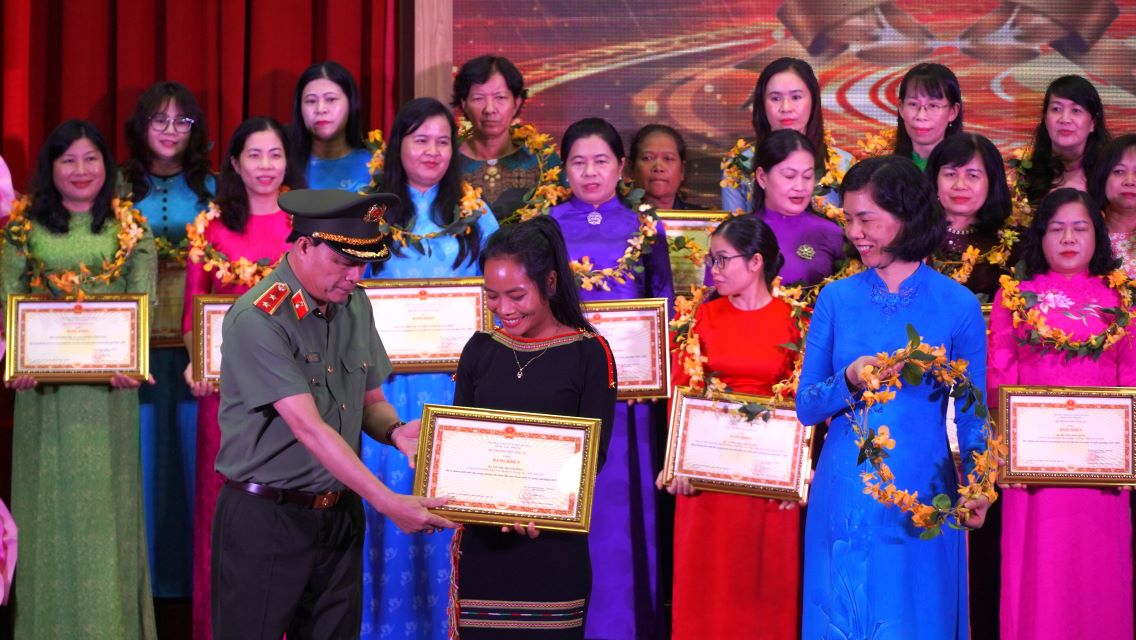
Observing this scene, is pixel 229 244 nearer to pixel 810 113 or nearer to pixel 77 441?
pixel 77 441

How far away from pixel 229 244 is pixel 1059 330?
3.08m

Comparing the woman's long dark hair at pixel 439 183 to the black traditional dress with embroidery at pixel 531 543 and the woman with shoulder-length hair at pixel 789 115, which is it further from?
the black traditional dress with embroidery at pixel 531 543

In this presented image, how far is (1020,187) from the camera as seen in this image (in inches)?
210

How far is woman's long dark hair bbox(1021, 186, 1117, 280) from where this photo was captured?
4621 millimetres

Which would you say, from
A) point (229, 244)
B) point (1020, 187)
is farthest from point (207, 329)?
point (1020, 187)

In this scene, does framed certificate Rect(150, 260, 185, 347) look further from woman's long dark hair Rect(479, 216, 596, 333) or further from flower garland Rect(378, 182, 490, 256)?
woman's long dark hair Rect(479, 216, 596, 333)

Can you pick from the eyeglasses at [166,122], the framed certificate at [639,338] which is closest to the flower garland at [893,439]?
the framed certificate at [639,338]

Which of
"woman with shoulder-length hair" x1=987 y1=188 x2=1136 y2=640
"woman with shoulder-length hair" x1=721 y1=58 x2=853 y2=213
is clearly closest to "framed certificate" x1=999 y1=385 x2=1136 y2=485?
"woman with shoulder-length hair" x1=987 y1=188 x2=1136 y2=640

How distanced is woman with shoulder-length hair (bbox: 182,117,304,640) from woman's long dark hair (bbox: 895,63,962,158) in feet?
8.15

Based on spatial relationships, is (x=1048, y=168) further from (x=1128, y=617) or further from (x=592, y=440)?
(x=592, y=440)

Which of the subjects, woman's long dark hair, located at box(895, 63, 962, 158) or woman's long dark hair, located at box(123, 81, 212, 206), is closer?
woman's long dark hair, located at box(895, 63, 962, 158)

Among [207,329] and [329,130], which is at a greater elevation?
[329,130]

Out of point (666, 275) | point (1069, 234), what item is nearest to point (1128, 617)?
point (1069, 234)

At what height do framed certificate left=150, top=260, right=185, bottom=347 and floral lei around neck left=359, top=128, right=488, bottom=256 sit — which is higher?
floral lei around neck left=359, top=128, right=488, bottom=256
